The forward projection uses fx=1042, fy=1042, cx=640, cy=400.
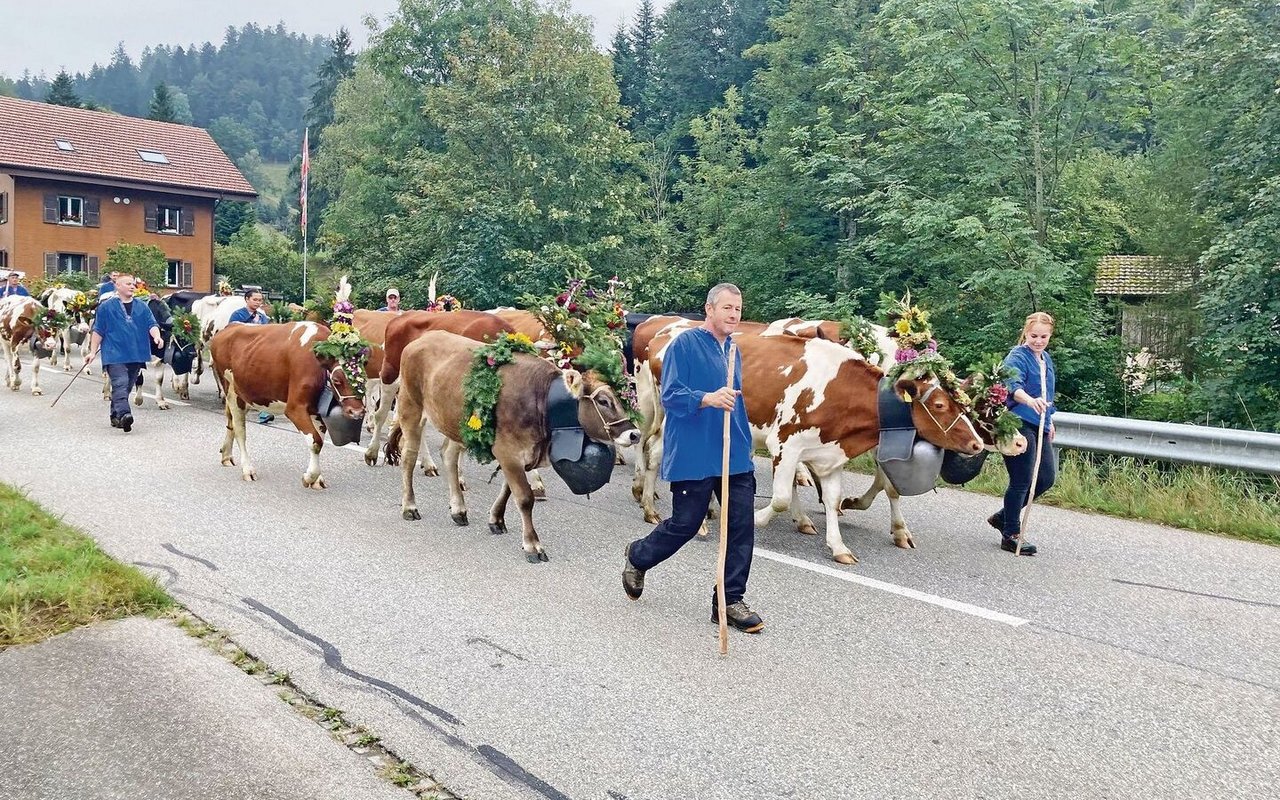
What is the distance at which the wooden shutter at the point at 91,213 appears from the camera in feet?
160

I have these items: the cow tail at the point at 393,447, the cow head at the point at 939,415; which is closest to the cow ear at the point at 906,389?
the cow head at the point at 939,415

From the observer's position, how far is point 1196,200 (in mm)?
18047

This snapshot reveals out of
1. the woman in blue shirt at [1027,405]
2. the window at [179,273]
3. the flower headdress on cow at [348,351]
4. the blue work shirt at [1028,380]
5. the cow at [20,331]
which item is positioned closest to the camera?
the woman in blue shirt at [1027,405]

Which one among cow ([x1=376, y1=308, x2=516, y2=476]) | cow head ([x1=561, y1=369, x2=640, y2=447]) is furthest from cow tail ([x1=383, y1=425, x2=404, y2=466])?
cow head ([x1=561, y1=369, x2=640, y2=447])

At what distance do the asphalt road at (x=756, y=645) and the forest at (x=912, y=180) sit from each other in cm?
391

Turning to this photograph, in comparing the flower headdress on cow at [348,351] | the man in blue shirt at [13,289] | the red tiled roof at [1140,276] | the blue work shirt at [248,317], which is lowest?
the flower headdress on cow at [348,351]

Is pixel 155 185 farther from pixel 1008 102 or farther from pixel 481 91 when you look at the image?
pixel 1008 102

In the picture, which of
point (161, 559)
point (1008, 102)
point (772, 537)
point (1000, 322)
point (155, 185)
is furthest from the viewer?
point (155, 185)

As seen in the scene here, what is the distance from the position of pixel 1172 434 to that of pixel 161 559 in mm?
8982

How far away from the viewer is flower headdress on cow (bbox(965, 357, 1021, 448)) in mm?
7750

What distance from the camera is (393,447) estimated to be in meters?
11.1

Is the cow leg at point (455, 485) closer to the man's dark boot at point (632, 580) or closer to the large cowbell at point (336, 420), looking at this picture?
the large cowbell at point (336, 420)

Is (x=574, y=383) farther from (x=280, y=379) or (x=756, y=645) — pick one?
(x=280, y=379)

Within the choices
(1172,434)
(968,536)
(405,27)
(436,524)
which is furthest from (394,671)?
(405,27)
